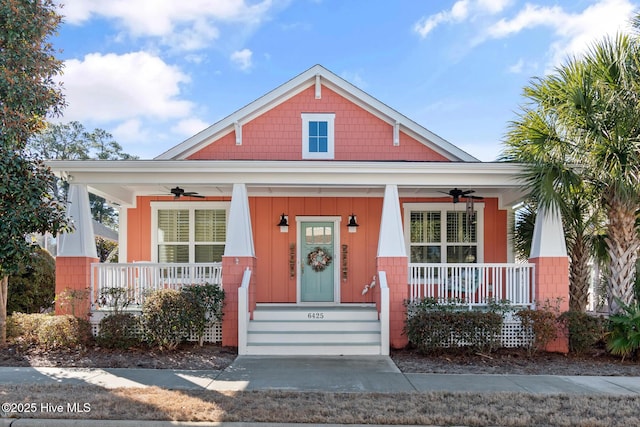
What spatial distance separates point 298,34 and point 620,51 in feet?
36.7

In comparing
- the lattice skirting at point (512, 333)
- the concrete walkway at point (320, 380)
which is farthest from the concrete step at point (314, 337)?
the lattice skirting at point (512, 333)

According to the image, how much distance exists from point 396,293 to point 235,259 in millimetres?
3422

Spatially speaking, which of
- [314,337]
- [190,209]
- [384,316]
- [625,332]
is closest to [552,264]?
[625,332]

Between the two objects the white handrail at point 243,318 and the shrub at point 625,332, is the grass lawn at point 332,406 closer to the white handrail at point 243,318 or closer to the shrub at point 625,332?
the shrub at point 625,332

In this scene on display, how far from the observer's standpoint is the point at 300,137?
12.9 metres

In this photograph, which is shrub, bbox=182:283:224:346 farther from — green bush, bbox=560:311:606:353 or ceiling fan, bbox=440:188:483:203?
green bush, bbox=560:311:606:353

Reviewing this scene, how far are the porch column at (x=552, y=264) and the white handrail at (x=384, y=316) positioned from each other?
312cm

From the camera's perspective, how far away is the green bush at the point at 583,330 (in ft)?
31.0

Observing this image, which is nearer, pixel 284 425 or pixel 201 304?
pixel 284 425

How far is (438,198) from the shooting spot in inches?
515

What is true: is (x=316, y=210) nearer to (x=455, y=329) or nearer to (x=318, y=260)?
(x=318, y=260)

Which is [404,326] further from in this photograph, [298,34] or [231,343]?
[298,34]

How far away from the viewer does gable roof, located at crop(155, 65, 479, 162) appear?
12.7m

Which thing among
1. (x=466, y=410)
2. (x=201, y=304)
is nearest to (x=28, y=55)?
(x=201, y=304)
